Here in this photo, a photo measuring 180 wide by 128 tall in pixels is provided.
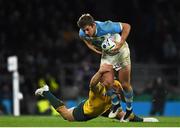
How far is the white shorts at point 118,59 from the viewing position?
15750 mm

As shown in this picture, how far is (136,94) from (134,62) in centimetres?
187

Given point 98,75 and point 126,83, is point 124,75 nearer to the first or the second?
point 126,83

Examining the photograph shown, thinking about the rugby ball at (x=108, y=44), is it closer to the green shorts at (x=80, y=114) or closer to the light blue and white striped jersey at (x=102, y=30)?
the light blue and white striped jersey at (x=102, y=30)

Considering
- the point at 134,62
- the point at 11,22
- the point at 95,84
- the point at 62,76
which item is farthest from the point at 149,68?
the point at 95,84

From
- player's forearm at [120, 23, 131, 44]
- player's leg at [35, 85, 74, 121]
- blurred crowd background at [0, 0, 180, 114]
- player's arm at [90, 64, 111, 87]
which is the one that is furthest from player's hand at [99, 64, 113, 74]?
blurred crowd background at [0, 0, 180, 114]

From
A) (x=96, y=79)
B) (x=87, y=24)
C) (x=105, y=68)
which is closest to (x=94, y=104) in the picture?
(x=96, y=79)

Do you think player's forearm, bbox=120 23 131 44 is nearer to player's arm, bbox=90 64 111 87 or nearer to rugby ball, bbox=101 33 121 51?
rugby ball, bbox=101 33 121 51

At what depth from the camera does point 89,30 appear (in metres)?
15.4

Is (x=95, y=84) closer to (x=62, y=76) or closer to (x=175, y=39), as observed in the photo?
(x=62, y=76)

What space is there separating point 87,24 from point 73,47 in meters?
13.5

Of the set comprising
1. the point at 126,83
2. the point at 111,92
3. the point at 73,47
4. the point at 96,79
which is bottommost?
the point at 111,92

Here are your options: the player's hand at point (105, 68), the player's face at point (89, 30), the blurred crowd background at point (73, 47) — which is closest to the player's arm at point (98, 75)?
the player's hand at point (105, 68)

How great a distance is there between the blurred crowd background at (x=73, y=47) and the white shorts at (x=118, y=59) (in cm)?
950

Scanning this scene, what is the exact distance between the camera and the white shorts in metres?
15.8
